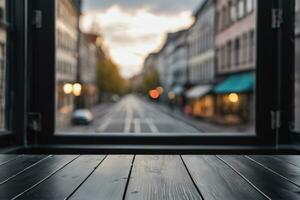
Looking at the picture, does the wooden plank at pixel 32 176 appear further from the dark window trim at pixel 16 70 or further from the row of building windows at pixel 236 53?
the row of building windows at pixel 236 53

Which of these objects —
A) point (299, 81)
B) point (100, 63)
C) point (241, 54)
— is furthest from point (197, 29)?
point (299, 81)

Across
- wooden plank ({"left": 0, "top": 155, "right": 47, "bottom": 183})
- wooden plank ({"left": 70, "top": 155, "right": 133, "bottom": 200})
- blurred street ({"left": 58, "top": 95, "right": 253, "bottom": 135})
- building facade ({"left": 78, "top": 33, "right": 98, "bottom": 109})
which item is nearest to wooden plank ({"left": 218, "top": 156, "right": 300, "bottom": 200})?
wooden plank ({"left": 70, "top": 155, "right": 133, "bottom": 200})

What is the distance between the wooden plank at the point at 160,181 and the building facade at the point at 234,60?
54.8 ft

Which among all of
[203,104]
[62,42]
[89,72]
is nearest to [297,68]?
[62,42]

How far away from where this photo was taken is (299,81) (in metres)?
3.09

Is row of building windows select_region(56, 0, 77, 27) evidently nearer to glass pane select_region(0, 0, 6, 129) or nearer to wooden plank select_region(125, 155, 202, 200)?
glass pane select_region(0, 0, 6, 129)

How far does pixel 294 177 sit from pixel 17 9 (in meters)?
2.21

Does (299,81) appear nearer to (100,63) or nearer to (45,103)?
(45,103)

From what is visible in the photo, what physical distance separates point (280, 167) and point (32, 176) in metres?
1.03

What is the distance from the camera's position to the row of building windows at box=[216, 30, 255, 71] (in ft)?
66.6

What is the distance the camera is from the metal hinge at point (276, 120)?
9.48ft

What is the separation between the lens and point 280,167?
1.72m

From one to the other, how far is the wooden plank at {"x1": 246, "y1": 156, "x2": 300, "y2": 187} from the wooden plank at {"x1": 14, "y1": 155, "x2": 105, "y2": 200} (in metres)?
0.75

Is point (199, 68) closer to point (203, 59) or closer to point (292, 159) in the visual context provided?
point (203, 59)
